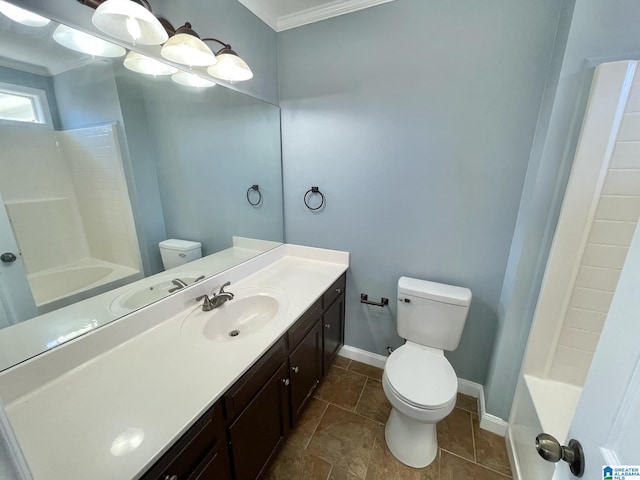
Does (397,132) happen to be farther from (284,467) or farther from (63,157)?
(284,467)

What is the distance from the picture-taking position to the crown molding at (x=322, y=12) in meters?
1.52

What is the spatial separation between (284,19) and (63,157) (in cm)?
156

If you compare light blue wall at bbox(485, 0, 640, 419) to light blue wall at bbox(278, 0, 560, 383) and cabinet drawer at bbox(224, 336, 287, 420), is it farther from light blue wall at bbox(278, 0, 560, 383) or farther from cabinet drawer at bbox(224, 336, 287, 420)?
cabinet drawer at bbox(224, 336, 287, 420)

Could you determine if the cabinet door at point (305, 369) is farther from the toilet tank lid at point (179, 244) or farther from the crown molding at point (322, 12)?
the crown molding at point (322, 12)

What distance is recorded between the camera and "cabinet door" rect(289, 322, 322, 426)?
1.39m

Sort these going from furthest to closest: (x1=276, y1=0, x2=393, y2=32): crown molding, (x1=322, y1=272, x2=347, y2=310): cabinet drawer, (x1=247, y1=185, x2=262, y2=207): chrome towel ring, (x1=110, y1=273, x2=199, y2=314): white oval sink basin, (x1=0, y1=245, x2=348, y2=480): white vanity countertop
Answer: (x1=247, y1=185, x2=262, y2=207): chrome towel ring
(x1=322, y1=272, x2=347, y2=310): cabinet drawer
(x1=276, y1=0, x2=393, y2=32): crown molding
(x1=110, y1=273, x2=199, y2=314): white oval sink basin
(x1=0, y1=245, x2=348, y2=480): white vanity countertop

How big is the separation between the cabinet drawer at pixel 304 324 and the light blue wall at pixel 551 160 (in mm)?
1071

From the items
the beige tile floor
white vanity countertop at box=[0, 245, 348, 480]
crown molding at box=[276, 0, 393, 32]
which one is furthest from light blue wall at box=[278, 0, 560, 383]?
white vanity countertop at box=[0, 245, 348, 480]

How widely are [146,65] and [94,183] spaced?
0.58 metres

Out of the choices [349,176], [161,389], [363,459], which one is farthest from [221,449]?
[349,176]

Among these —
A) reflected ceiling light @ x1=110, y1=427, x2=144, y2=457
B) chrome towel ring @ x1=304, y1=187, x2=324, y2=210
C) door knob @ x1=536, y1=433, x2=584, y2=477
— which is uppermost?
chrome towel ring @ x1=304, y1=187, x2=324, y2=210

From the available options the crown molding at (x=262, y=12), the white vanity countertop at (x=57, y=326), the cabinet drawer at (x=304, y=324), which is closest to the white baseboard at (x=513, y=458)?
the cabinet drawer at (x=304, y=324)

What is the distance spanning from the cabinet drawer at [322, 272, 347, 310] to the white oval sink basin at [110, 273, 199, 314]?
815 millimetres

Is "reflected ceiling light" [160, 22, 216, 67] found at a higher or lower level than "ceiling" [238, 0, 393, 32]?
lower
